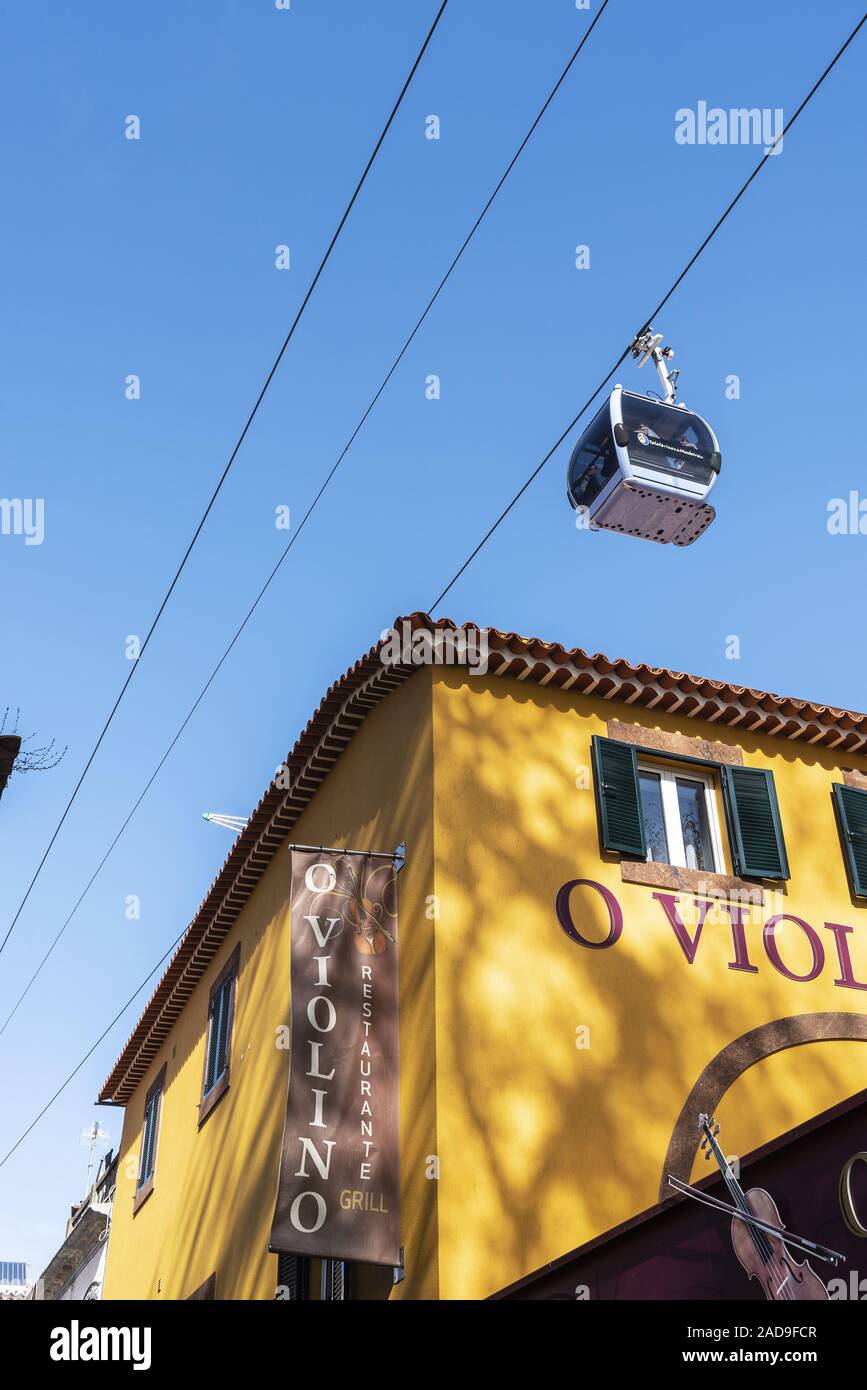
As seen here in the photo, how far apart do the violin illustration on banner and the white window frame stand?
484 cm

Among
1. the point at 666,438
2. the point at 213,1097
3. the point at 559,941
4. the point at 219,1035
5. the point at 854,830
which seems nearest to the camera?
the point at 559,941

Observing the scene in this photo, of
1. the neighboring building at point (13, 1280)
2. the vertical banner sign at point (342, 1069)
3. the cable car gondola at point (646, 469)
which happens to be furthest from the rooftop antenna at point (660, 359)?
the neighboring building at point (13, 1280)

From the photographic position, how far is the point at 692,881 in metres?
11.1

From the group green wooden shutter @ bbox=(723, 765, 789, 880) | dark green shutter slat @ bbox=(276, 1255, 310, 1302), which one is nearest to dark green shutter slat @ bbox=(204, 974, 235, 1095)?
dark green shutter slat @ bbox=(276, 1255, 310, 1302)

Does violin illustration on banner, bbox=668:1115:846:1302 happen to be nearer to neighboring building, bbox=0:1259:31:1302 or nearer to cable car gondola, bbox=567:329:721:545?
cable car gondola, bbox=567:329:721:545

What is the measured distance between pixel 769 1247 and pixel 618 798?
5.18m

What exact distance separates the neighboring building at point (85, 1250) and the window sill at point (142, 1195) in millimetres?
3839

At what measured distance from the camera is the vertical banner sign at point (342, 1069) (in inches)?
348

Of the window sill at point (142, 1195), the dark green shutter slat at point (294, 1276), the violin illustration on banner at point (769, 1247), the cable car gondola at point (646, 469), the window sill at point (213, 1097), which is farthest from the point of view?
the window sill at point (142, 1195)

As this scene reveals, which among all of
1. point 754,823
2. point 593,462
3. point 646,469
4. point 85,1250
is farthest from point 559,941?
point 85,1250

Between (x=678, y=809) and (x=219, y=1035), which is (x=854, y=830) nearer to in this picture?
(x=678, y=809)

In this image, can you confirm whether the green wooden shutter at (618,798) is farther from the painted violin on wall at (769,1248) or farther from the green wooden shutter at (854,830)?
the painted violin on wall at (769,1248)
